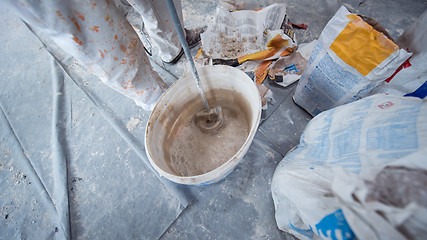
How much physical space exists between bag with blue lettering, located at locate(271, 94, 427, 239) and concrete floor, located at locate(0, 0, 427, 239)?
0.98ft

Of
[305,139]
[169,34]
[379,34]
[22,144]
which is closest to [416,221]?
[305,139]

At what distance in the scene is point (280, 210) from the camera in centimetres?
59

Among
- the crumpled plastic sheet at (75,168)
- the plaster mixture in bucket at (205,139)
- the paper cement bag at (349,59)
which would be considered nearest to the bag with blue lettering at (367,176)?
the paper cement bag at (349,59)

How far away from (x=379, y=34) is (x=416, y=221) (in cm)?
45

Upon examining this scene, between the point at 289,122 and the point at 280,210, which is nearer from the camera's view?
the point at 280,210

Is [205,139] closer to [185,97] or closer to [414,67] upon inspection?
[185,97]

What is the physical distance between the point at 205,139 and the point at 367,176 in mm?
612

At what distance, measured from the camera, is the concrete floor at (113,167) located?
0.76 m

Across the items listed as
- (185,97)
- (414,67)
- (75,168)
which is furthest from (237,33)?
(75,168)

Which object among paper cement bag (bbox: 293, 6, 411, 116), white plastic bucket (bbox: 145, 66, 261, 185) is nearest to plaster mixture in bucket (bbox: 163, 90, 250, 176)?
white plastic bucket (bbox: 145, 66, 261, 185)

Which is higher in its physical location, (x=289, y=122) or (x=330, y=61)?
(x=330, y=61)

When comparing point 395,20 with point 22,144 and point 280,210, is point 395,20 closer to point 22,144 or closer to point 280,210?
point 280,210

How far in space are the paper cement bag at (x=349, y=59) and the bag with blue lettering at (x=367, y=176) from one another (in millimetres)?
113

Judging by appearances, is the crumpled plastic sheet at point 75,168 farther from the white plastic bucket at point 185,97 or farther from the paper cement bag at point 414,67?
the paper cement bag at point 414,67
